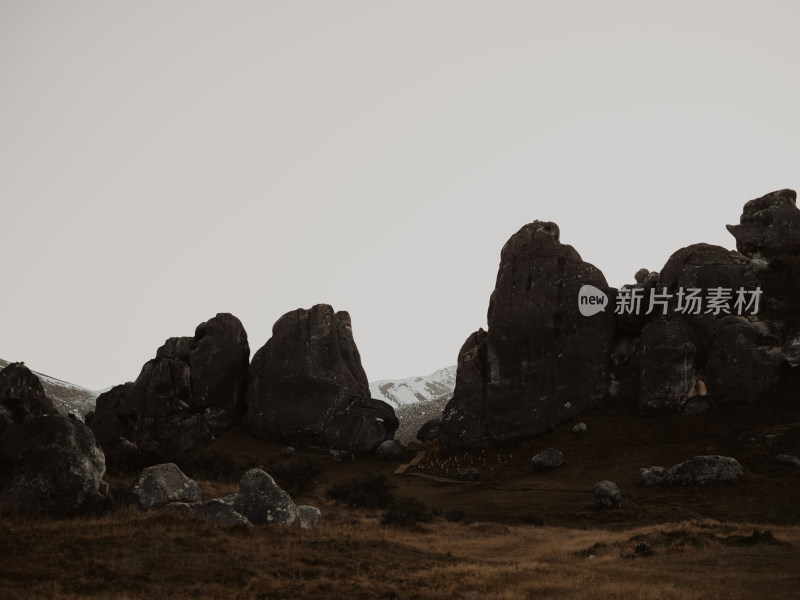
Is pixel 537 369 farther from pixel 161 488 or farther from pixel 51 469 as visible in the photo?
pixel 51 469

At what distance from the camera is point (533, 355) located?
2386 inches

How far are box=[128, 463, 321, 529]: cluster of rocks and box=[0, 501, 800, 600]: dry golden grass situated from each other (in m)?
1.21

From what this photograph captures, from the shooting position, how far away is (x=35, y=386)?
173 feet

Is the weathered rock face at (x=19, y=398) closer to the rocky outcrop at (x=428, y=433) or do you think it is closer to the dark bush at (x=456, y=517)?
the dark bush at (x=456, y=517)

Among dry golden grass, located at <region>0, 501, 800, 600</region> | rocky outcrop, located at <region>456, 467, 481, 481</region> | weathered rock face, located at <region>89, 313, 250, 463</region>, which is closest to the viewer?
dry golden grass, located at <region>0, 501, 800, 600</region>

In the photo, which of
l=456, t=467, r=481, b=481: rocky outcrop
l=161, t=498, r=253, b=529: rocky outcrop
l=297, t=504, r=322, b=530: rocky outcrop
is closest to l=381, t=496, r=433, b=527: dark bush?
l=297, t=504, r=322, b=530: rocky outcrop

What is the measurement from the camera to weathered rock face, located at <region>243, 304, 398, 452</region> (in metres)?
65.0

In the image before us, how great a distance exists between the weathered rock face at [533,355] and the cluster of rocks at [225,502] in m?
37.6

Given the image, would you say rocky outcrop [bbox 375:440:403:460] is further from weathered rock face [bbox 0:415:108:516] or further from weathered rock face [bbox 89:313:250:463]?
weathered rock face [bbox 0:415:108:516]

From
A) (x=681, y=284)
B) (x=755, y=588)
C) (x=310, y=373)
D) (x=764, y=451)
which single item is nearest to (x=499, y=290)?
(x=681, y=284)

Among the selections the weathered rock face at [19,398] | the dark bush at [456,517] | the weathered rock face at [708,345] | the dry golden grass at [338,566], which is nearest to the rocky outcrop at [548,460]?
the weathered rock face at [708,345]

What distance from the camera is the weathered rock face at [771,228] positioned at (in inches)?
2389

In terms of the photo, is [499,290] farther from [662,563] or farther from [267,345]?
[662,563]

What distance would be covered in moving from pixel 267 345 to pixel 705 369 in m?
50.7
